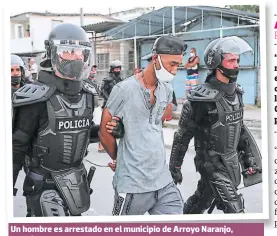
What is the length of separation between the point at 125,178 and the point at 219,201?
655 millimetres

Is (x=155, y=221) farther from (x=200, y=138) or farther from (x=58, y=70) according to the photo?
(x=58, y=70)

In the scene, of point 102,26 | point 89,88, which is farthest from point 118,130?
point 102,26

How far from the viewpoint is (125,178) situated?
2742 millimetres

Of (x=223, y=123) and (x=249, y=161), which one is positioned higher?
(x=223, y=123)

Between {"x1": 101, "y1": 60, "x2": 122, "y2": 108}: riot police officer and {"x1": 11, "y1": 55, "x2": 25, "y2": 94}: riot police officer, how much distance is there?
0.47 metres

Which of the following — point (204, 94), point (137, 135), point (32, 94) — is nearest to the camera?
point (32, 94)

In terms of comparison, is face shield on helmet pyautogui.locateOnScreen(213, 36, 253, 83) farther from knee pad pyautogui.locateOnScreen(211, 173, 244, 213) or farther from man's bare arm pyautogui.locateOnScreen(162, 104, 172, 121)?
knee pad pyautogui.locateOnScreen(211, 173, 244, 213)

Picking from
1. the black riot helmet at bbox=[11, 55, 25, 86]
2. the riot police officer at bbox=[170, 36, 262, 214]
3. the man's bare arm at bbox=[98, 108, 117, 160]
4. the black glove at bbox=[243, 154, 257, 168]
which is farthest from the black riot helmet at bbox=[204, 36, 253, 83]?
the black riot helmet at bbox=[11, 55, 25, 86]

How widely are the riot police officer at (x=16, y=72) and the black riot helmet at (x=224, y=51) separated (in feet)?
3.57

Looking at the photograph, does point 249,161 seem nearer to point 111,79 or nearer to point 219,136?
point 219,136

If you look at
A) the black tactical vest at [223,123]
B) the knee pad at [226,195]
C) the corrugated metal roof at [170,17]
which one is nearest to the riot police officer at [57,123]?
the corrugated metal roof at [170,17]

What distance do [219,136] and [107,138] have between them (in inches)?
27.5

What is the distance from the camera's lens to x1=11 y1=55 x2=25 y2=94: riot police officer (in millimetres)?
2770

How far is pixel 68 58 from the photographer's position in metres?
2.64
